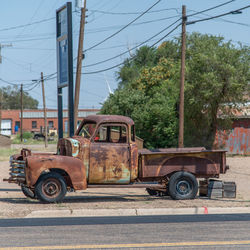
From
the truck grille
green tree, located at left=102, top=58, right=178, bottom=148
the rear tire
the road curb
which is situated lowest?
the road curb

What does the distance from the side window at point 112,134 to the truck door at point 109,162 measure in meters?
0.10

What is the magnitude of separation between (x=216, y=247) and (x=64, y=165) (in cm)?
600

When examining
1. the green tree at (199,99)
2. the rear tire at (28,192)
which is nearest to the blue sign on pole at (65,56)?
the rear tire at (28,192)

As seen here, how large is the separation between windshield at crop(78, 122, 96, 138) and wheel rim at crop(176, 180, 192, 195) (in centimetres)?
279

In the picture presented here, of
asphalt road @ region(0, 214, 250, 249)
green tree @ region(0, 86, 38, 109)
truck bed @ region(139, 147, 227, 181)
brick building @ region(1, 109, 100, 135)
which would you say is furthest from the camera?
green tree @ region(0, 86, 38, 109)

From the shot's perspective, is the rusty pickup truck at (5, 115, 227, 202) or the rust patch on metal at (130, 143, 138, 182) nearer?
the rusty pickup truck at (5, 115, 227, 202)

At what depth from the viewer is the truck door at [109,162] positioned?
1303 cm

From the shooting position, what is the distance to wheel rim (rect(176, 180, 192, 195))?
13727 millimetres

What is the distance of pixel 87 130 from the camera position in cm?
1388

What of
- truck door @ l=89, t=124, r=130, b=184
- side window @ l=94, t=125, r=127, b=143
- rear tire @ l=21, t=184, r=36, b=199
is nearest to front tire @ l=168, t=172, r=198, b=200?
truck door @ l=89, t=124, r=130, b=184

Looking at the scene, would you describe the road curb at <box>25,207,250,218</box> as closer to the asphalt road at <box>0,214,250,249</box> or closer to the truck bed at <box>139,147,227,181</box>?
the asphalt road at <box>0,214,250,249</box>

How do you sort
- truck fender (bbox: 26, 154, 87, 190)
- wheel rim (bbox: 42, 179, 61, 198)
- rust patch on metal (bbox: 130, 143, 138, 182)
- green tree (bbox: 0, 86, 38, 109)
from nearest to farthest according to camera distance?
truck fender (bbox: 26, 154, 87, 190)
wheel rim (bbox: 42, 179, 61, 198)
rust patch on metal (bbox: 130, 143, 138, 182)
green tree (bbox: 0, 86, 38, 109)

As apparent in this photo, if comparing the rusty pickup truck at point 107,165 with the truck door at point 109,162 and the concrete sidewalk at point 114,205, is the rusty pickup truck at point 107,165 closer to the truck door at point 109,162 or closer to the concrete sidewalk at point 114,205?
the truck door at point 109,162

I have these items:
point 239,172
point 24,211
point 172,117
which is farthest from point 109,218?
point 172,117
